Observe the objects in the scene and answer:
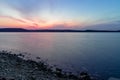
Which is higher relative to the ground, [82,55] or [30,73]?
[30,73]

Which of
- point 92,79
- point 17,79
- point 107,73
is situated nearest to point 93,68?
point 107,73

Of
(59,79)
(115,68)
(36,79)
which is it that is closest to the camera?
(36,79)

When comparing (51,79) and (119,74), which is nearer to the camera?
(51,79)

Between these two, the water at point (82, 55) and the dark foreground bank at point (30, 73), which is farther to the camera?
the water at point (82, 55)

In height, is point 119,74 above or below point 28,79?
below

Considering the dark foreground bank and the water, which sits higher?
the dark foreground bank

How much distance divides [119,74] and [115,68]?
3118mm

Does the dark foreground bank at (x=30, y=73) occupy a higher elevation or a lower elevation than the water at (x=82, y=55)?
higher

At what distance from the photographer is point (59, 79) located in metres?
15.5

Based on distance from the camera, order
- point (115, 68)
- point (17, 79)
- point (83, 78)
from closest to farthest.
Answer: point (17, 79)
point (83, 78)
point (115, 68)

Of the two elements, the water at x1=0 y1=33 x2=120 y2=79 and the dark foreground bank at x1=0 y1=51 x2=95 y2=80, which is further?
the water at x1=0 y1=33 x2=120 y2=79

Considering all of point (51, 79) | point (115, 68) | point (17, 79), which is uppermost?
point (17, 79)

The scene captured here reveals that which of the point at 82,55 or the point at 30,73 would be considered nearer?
the point at 30,73

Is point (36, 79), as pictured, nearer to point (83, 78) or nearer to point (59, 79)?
point (59, 79)
